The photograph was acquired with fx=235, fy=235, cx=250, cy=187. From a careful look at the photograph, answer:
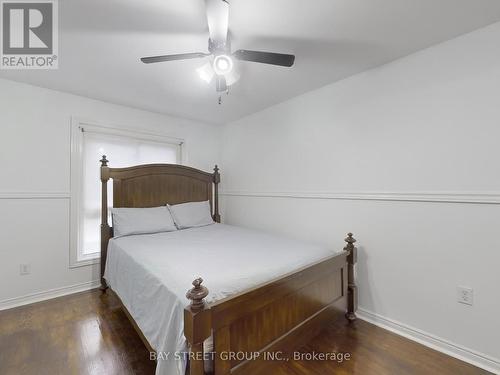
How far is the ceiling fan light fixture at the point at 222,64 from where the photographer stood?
5.16ft

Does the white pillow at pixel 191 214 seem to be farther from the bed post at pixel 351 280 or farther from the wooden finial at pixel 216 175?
the bed post at pixel 351 280

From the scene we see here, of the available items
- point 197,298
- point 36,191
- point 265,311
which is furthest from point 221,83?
point 36,191

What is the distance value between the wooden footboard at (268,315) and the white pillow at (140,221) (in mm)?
1802

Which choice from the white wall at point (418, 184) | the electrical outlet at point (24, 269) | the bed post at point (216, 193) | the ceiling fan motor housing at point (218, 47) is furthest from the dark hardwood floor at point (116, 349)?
the ceiling fan motor housing at point (218, 47)

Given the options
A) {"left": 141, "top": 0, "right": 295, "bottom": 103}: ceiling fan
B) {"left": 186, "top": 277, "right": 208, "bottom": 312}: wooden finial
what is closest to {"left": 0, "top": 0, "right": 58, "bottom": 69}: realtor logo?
{"left": 141, "top": 0, "right": 295, "bottom": 103}: ceiling fan

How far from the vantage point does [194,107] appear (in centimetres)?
316

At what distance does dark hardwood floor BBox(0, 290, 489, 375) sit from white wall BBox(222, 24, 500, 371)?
0.71 ft

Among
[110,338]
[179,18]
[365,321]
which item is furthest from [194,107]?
[365,321]

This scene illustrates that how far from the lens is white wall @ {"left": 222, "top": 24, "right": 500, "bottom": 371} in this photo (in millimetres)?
1604

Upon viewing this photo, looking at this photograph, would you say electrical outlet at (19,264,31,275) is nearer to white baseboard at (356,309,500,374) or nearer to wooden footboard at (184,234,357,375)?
wooden footboard at (184,234,357,375)

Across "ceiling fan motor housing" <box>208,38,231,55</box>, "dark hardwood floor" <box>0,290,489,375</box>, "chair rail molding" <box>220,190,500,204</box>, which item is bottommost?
"dark hardwood floor" <box>0,290,489,375</box>

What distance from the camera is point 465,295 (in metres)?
1.67

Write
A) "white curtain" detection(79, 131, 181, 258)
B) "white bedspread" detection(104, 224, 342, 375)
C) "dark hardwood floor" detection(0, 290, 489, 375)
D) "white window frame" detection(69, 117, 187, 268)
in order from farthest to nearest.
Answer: "white curtain" detection(79, 131, 181, 258)
"white window frame" detection(69, 117, 187, 268)
"dark hardwood floor" detection(0, 290, 489, 375)
"white bedspread" detection(104, 224, 342, 375)

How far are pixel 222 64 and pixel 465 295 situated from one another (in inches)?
92.5
